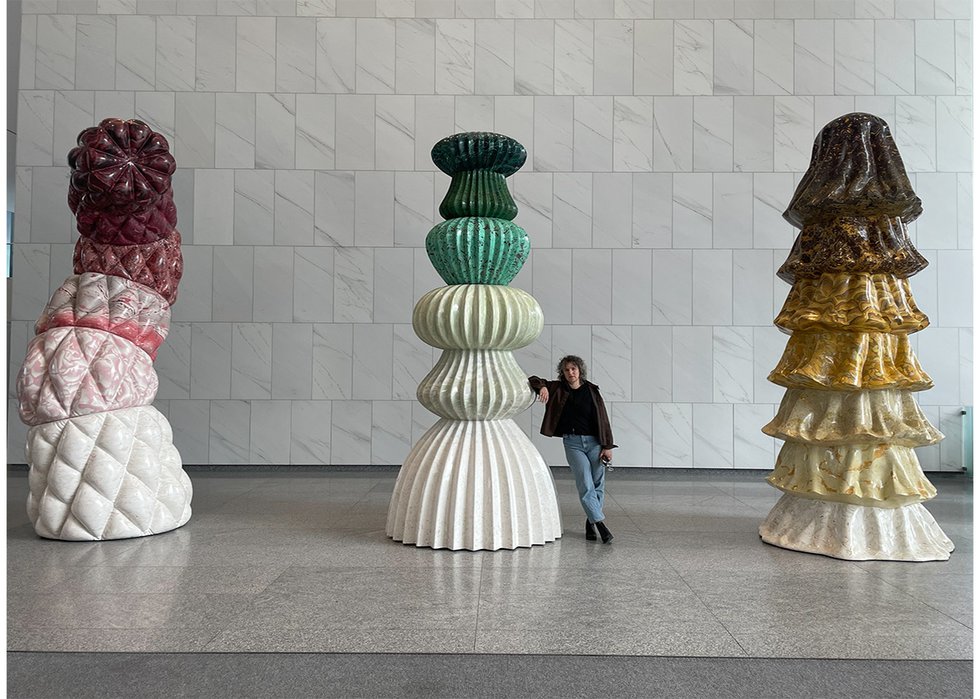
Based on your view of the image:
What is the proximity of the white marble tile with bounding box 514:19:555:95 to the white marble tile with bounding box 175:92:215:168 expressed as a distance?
168 inches

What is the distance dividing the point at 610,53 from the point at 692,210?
2429 millimetres

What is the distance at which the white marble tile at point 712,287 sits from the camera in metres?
10.6

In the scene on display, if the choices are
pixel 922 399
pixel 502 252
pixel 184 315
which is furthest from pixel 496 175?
pixel 922 399

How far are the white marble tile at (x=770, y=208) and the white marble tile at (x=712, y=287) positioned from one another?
515 millimetres

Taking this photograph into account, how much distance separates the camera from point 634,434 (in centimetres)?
1056

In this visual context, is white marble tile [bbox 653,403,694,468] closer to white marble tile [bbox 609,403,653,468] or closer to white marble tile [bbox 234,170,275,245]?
white marble tile [bbox 609,403,653,468]

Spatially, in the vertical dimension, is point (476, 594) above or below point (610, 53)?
below

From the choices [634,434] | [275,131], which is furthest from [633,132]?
[275,131]

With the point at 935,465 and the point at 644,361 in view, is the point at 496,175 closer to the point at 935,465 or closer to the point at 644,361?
the point at 644,361

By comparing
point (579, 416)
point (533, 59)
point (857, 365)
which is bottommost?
point (579, 416)

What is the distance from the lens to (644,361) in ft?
34.7

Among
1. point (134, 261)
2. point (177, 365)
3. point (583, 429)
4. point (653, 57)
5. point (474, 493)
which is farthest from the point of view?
point (653, 57)

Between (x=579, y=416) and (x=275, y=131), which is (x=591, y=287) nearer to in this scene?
(x=579, y=416)

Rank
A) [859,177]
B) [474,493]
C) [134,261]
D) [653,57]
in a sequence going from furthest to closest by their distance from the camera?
[653,57] → [134,261] → [474,493] → [859,177]
